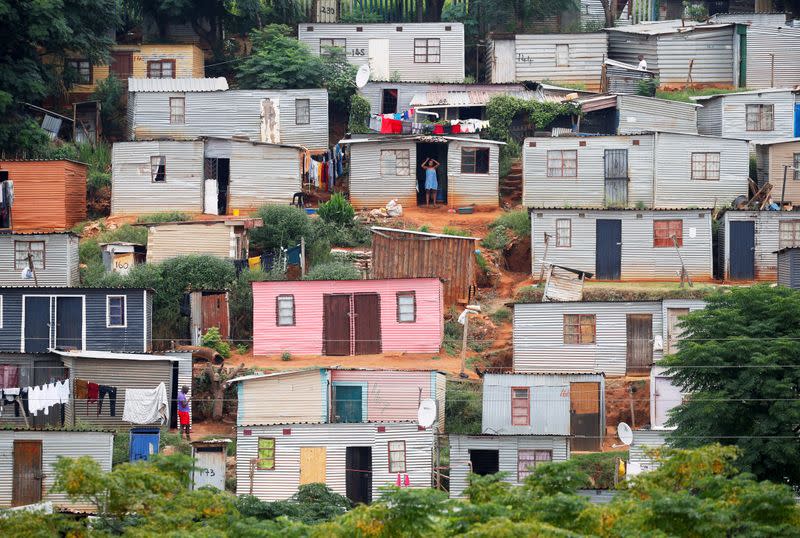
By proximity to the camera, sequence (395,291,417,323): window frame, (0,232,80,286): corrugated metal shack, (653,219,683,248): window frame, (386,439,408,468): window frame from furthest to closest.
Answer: (653,219,683,248): window frame → (0,232,80,286): corrugated metal shack → (395,291,417,323): window frame → (386,439,408,468): window frame

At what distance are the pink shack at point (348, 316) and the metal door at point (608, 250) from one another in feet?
21.0

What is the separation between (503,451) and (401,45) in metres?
27.1

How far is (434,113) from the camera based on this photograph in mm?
65812

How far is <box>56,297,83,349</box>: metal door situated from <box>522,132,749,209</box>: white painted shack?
54.8 ft

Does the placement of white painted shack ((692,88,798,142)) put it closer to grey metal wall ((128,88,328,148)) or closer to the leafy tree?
grey metal wall ((128,88,328,148))

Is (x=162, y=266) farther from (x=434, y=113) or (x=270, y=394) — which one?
(x=434, y=113)

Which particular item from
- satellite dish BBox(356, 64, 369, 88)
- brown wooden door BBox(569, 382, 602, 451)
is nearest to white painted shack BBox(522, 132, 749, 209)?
satellite dish BBox(356, 64, 369, 88)

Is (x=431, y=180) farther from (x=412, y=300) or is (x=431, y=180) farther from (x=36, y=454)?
(x=36, y=454)

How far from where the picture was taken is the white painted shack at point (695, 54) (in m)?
70.6

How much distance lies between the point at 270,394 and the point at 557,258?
12.5 m

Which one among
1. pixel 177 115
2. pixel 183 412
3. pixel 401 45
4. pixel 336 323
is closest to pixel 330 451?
pixel 183 412

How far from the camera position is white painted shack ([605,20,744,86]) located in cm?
7062

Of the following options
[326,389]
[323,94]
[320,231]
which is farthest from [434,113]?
[326,389]

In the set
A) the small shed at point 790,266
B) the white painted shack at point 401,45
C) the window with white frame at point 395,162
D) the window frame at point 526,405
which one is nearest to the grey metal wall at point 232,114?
the window with white frame at point 395,162
